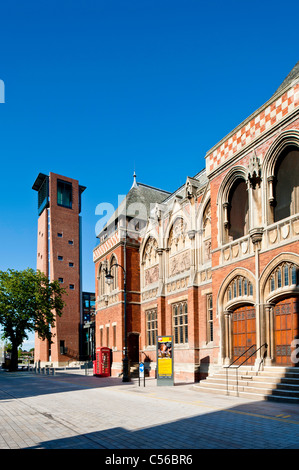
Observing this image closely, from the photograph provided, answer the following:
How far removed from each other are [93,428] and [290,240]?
949 centimetres

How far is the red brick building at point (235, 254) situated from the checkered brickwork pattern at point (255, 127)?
0.05 metres

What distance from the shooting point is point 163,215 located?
2948 cm

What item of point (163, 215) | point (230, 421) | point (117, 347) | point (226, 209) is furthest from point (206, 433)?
point (117, 347)

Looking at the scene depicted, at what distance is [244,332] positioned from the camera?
723 inches

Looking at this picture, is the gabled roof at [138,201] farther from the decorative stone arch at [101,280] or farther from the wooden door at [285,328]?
the wooden door at [285,328]

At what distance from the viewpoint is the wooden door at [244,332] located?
17.8 metres

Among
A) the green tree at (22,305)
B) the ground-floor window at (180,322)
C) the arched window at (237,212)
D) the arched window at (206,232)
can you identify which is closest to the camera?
the arched window at (237,212)

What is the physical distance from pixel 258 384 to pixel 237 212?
7984mm

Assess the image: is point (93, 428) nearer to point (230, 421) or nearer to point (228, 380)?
point (230, 421)

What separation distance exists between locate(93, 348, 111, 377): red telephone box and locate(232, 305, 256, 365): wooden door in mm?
15415

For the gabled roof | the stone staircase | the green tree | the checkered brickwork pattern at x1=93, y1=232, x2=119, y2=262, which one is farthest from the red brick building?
the green tree

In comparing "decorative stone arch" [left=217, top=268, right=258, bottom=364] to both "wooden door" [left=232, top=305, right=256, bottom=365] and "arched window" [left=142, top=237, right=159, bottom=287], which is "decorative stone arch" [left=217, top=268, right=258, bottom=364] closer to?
"wooden door" [left=232, top=305, right=256, bottom=365]

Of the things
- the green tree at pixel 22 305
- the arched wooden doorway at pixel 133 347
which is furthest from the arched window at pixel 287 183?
the green tree at pixel 22 305

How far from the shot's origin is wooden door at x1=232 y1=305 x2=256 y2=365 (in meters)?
17.8
